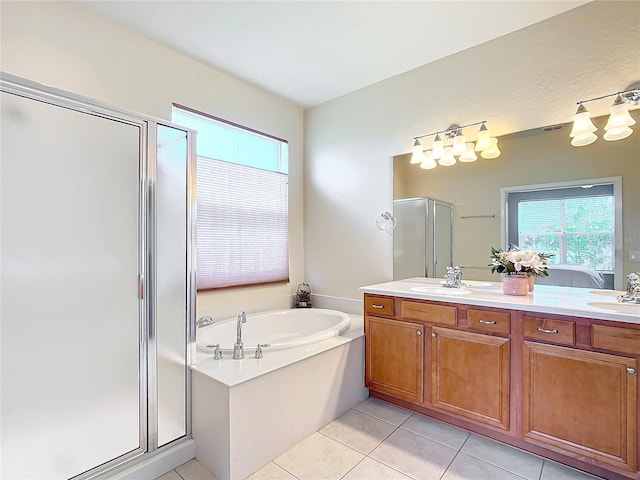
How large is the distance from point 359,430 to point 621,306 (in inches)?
63.6

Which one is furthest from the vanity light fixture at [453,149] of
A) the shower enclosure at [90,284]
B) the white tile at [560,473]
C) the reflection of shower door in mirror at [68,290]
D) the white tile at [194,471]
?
the white tile at [194,471]

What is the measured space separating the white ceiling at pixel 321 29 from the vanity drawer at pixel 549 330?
1.92 m

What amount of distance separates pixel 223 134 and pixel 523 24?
2.40 metres

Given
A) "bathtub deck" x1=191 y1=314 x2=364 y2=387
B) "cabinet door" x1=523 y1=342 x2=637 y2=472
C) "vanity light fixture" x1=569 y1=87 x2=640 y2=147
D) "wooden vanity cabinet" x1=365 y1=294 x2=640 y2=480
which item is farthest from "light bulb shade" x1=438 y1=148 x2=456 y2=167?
"bathtub deck" x1=191 y1=314 x2=364 y2=387

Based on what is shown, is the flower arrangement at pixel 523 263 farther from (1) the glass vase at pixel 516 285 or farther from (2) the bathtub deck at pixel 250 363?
(2) the bathtub deck at pixel 250 363

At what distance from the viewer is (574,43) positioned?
2076 millimetres

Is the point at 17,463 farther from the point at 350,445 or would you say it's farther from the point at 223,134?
the point at 223,134

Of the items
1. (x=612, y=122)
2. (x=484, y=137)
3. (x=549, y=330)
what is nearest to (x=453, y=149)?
A: (x=484, y=137)

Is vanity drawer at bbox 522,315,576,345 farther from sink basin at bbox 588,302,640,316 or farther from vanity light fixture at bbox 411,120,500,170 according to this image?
vanity light fixture at bbox 411,120,500,170

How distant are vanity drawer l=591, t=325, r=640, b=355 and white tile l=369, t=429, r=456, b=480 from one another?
0.96 meters

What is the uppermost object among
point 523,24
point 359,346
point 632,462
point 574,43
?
point 523,24

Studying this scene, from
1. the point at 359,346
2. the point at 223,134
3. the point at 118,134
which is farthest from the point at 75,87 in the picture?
the point at 359,346

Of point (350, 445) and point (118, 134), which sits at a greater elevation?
point (118, 134)

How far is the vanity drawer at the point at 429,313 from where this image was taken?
202 centimetres
